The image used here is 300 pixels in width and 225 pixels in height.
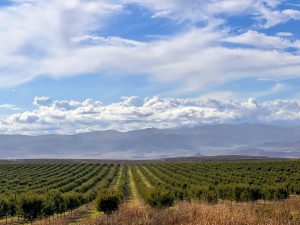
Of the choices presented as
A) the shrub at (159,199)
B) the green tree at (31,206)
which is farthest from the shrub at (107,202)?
the green tree at (31,206)

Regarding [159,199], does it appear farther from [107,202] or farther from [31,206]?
[31,206]

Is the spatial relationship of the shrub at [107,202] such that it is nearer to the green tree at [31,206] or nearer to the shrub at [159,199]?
the shrub at [159,199]

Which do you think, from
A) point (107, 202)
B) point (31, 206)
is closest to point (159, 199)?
point (107, 202)

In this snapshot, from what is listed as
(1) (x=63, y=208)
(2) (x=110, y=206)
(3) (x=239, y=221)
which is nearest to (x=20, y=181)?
(1) (x=63, y=208)

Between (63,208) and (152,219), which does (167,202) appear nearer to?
(63,208)

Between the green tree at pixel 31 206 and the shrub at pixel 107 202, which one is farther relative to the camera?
the shrub at pixel 107 202

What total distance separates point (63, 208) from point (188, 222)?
66.9 ft

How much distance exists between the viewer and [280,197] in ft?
130

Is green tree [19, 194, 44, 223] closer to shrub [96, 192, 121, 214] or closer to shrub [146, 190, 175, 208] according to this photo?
shrub [96, 192, 121, 214]

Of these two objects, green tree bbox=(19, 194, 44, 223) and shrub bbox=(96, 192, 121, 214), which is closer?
green tree bbox=(19, 194, 44, 223)

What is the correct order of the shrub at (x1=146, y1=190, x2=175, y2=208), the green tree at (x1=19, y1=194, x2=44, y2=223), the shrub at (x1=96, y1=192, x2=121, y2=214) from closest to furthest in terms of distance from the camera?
the green tree at (x1=19, y1=194, x2=44, y2=223) → the shrub at (x1=96, y1=192, x2=121, y2=214) → the shrub at (x1=146, y1=190, x2=175, y2=208)

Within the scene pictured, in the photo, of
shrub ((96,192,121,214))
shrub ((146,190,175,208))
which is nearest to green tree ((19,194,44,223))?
shrub ((96,192,121,214))

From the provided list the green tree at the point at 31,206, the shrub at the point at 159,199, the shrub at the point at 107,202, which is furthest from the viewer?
the shrub at the point at 159,199

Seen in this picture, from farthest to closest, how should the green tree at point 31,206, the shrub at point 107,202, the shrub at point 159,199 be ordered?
the shrub at point 159,199 < the shrub at point 107,202 < the green tree at point 31,206
